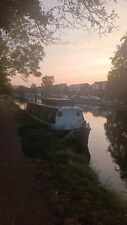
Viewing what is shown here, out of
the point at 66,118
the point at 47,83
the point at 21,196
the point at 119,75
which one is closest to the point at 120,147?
the point at 66,118

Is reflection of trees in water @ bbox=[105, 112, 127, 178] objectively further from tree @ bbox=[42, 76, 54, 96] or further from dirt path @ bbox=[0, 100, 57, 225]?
tree @ bbox=[42, 76, 54, 96]

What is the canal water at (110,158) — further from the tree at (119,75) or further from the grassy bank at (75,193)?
the tree at (119,75)

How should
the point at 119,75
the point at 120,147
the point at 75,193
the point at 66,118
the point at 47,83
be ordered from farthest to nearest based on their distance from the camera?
the point at 47,83
the point at 119,75
the point at 66,118
the point at 120,147
the point at 75,193

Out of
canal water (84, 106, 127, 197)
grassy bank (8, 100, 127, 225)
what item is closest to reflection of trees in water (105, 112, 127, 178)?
canal water (84, 106, 127, 197)

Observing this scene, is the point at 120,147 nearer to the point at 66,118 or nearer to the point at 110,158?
the point at 66,118

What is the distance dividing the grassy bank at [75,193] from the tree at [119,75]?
55813 millimetres

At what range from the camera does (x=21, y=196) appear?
11.2 m

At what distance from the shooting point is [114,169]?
20031mm

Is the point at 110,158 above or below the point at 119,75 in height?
below

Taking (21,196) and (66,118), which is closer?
(21,196)

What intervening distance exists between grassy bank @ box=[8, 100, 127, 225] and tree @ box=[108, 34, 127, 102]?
55813mm

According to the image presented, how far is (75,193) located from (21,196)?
1552 millimetres

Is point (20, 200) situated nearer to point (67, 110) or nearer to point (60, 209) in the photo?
point (60, 209)

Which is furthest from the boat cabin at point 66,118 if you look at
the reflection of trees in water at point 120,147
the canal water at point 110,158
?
the reflection of trees in water at point 120,147
